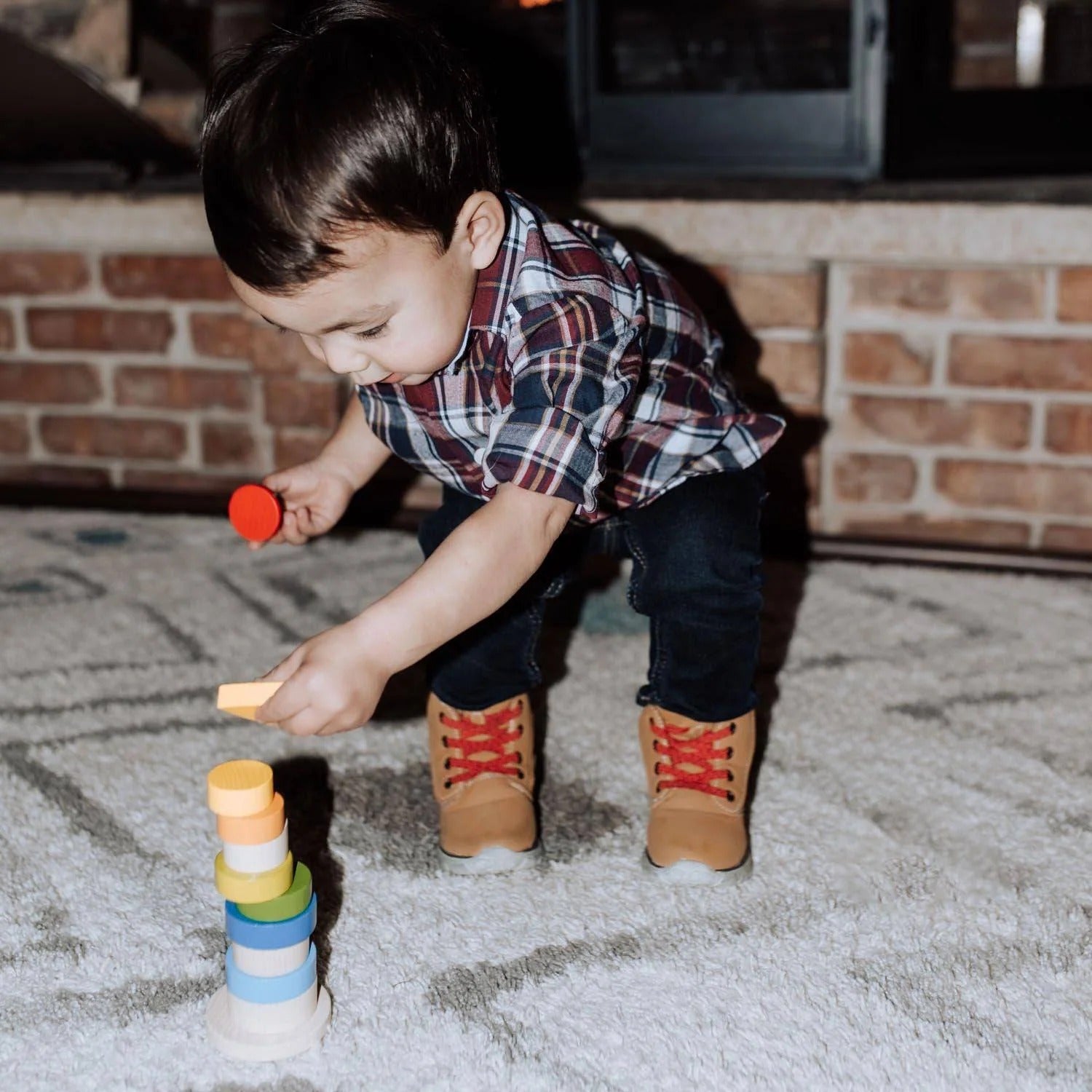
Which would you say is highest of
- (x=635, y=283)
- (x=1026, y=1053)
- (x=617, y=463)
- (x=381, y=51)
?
(x=381, y=51)

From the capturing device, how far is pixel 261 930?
0.69m

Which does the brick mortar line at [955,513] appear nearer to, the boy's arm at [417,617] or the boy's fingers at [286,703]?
the boy's arm at [417,617]

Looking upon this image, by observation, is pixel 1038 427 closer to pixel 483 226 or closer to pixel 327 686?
pixel 483 226

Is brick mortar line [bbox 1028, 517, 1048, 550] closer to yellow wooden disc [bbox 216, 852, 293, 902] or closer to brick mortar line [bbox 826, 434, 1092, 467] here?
brick mortar line [bbox 826, 434, 1092, 467]

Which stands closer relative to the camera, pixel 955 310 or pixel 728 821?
pixel 728 821

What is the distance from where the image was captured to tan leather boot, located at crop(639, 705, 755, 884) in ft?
2.95

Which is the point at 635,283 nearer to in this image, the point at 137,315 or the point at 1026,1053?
the point at 1026,1053

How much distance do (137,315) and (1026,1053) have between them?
1.41 metres

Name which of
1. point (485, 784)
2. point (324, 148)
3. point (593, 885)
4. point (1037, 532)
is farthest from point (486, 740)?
point (1037, 532)

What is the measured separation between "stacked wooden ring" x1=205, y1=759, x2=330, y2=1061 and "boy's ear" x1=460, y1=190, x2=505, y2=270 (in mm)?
328

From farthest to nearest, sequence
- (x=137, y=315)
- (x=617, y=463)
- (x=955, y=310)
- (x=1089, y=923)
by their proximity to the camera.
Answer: (x=137, y=315) → (x=955, y=310) → (x=617, y=463) → (x=1089, y=923)

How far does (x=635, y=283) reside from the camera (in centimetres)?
90

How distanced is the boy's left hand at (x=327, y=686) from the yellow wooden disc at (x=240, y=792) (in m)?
0.03

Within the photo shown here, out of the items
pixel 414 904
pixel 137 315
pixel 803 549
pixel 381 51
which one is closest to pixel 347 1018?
pixel 414 904
